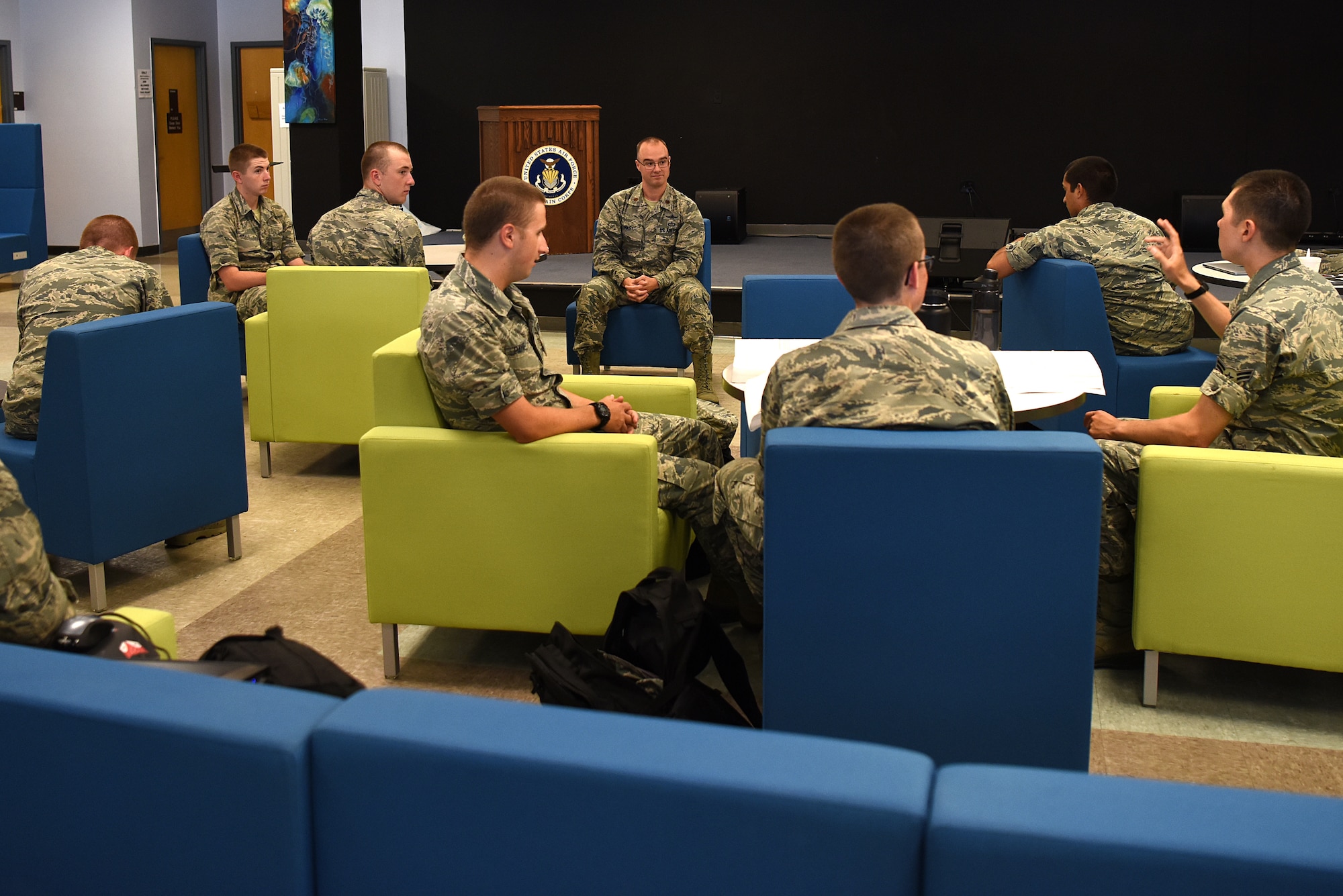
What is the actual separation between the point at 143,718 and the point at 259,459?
14.0 ft

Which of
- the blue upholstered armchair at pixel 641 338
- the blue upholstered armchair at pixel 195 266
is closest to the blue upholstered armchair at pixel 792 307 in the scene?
the blue upholstered armchair at pixel 641 338

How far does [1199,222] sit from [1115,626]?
7846 millimetres

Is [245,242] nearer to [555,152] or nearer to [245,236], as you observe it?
[245,236]

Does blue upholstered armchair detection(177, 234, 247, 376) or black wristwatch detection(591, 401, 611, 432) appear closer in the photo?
black wristwatch detection(591, 401, 611, 432)

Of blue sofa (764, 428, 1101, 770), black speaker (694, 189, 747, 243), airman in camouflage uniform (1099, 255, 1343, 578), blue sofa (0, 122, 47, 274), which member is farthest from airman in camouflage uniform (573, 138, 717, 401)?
blue sofa (0, 122, 47, 274)

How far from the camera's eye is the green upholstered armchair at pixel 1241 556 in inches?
112

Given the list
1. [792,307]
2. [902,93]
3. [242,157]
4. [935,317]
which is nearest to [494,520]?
[792,307]

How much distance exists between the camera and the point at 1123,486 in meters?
3.16

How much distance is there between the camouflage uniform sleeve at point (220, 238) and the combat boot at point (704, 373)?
228 cm

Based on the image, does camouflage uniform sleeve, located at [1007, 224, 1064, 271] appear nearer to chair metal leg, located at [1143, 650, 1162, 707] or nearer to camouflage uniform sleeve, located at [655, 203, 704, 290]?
camouflage uniform sleeve, located at [655, 203, 704, 290]

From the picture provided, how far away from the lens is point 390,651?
10.8ft

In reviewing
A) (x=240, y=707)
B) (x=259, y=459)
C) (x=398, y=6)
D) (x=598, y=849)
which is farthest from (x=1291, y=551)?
(x=398, y=6)

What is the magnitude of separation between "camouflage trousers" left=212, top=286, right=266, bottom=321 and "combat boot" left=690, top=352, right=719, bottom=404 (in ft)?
6.89

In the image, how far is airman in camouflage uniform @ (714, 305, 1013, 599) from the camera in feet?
8.25
